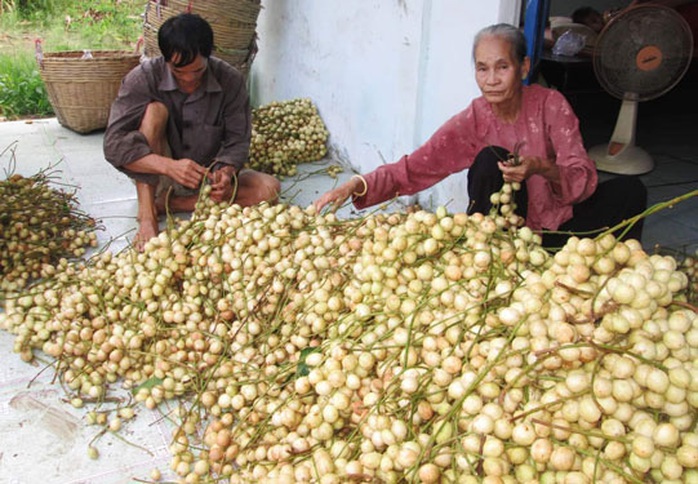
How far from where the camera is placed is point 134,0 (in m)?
9.64

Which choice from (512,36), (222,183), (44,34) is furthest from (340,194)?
(44,34)

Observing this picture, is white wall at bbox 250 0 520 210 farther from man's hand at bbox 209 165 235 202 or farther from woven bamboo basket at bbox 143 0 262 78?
man's hand at bbox 209 165 235 202

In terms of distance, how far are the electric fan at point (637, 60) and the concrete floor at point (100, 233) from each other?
303 millimetres

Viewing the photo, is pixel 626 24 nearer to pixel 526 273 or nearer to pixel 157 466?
pixel 526 273

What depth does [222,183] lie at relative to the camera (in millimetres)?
2951

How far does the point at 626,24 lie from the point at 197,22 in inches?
99.3

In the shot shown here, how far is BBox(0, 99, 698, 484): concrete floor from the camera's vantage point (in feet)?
5.62

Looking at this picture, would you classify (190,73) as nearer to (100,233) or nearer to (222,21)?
(100,233)

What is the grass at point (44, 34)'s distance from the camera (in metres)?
5.85

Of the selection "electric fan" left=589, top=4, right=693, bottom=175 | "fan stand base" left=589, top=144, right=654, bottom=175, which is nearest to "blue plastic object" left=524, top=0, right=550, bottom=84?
"electric fan" left=589, top=4, right=693, bottom=175

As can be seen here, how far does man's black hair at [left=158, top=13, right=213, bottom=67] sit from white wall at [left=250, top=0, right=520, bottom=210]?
112cm

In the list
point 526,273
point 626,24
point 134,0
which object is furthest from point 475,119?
point 134,0

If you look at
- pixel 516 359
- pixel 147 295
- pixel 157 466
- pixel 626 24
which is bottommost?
pixel 157 466

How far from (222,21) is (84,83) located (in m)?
1.23
